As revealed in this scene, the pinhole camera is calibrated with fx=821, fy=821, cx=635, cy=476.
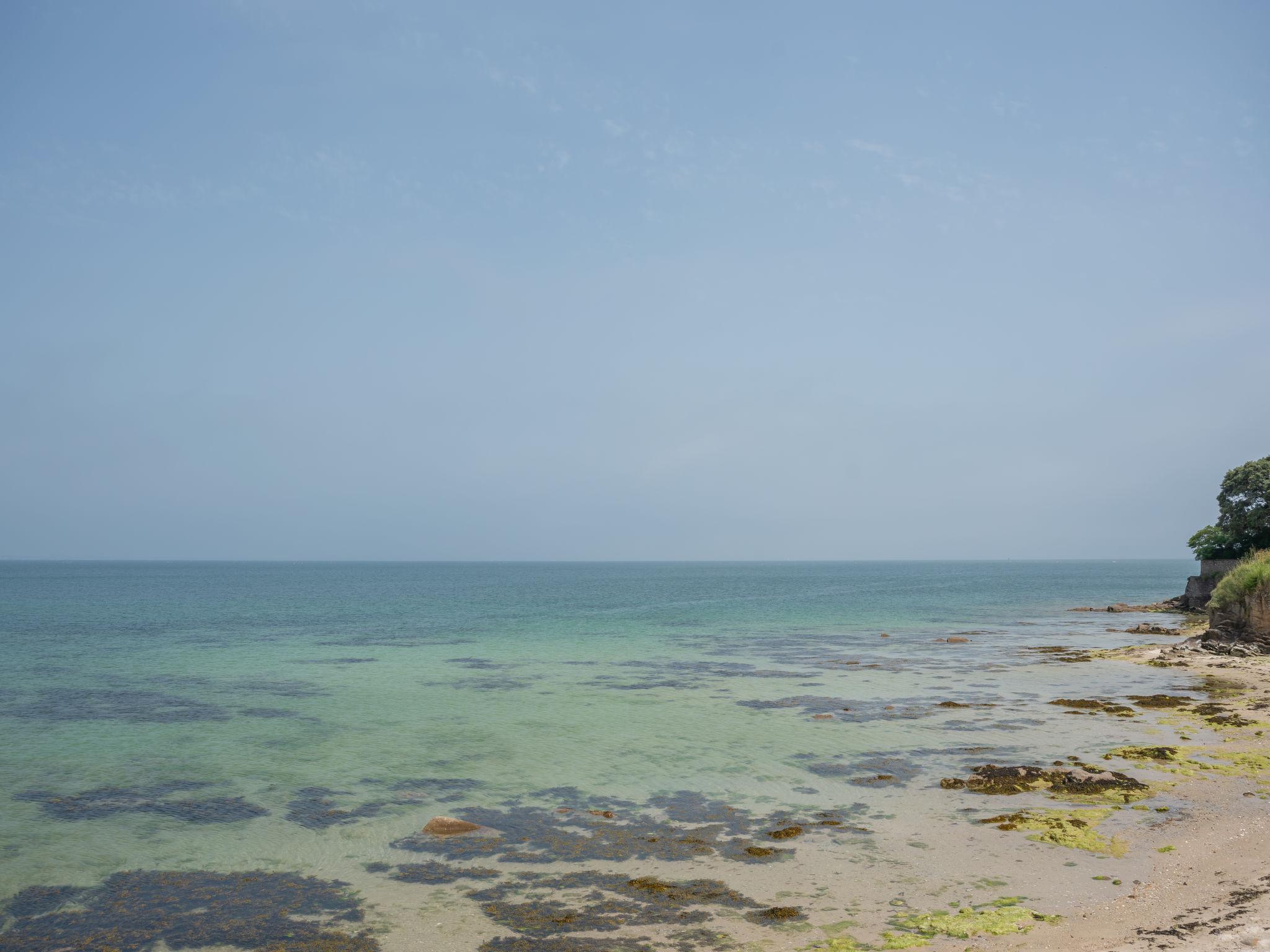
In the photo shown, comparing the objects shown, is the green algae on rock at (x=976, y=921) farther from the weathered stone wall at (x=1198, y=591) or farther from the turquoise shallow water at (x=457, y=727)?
the weathered stone wall at (x=1198, y=591)

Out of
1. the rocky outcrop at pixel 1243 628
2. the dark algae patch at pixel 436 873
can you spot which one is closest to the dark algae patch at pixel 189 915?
the dark algae patch at pixel 436 873

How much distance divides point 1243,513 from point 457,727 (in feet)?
214

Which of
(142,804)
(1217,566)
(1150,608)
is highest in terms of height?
(1217,566)

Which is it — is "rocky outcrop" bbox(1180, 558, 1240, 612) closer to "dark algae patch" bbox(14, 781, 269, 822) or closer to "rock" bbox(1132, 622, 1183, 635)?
"rock" bbox(1132, 622, 1183, 635)

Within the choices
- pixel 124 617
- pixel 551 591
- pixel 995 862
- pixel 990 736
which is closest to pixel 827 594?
pixel 551 591

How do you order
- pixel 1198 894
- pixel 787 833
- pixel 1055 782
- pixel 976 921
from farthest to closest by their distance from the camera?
pixel 1055 782
pixel 787 833
pixel 1198 894
pixel 976 921

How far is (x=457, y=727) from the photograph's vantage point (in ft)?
89.5

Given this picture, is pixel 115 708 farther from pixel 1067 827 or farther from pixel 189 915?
pixel 1067 827

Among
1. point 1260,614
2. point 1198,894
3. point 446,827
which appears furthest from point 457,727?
point 1260,614

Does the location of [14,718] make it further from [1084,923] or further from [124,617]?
[124,617]

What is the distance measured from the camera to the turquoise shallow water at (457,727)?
17.0 meters

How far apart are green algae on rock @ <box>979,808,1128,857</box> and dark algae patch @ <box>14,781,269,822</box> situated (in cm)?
1565

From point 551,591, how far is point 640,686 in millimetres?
102345

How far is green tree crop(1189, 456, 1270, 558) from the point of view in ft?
206
